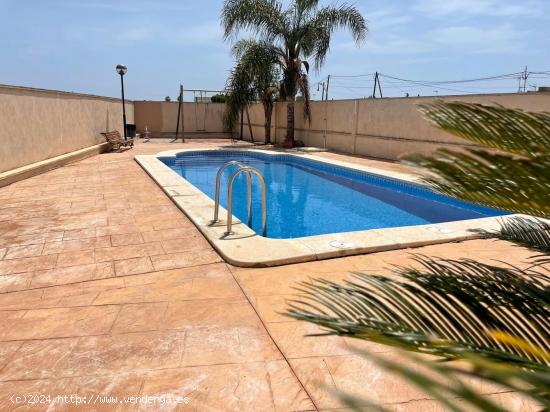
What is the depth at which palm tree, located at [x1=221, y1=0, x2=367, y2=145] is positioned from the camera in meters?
14.9

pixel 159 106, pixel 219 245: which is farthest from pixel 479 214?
pixel 159 106

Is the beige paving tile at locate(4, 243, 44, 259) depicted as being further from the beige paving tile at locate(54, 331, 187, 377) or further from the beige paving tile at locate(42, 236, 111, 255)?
the beige paving tile at locate(54, 331, 187, 377)

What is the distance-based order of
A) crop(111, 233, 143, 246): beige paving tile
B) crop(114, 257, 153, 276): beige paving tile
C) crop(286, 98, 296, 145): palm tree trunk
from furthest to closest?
crop(286, 98, 296, 145): palm tree trunk < crop(111, 233, 143, 246): beige paving tile < crop(114, 257, 153, 276): beige paving tile

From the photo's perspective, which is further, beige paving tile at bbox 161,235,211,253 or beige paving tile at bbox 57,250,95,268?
beige paving tile at bbox 161,235,211,253

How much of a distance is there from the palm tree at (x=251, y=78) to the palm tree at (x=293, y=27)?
1.29ft

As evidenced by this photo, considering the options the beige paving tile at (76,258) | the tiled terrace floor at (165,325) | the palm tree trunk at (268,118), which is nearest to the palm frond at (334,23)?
the palm tree trunk at (268,118)

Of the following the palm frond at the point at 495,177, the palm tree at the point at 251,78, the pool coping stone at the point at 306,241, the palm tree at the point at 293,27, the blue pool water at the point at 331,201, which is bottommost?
the blue pool water at the point at 331,201

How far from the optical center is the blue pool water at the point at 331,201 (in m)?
7.27

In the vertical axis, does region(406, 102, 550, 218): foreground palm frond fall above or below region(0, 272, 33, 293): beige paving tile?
above

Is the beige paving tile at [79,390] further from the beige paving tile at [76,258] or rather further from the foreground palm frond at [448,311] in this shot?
the beige paving tile at [76,258]

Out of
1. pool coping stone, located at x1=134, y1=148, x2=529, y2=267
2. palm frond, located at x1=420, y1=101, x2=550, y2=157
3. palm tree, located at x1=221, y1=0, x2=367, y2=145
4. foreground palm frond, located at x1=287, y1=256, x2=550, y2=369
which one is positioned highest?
palm tree, located at x1=221, y1=0, x2=367, y2=145

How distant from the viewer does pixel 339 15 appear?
48.8 ft

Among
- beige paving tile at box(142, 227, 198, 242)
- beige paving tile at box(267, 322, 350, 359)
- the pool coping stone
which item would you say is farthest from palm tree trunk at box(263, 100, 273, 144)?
beige paving tile at box(267, 322, 350, 359)

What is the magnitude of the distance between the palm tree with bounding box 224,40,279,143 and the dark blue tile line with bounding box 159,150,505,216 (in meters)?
2.39
